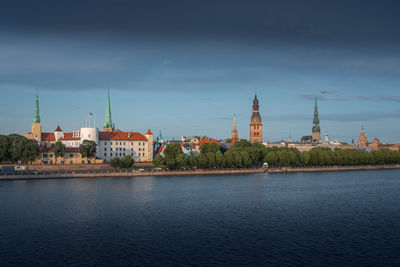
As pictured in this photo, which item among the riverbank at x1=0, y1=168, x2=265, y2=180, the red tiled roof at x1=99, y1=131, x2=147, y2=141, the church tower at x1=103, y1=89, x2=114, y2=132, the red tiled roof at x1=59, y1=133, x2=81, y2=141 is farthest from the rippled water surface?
the church tower at x1=103, y1=89, x2=114, y2=132

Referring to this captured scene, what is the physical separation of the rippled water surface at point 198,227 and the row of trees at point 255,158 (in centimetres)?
4566

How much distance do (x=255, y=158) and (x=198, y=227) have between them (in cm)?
9749

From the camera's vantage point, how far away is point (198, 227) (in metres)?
44.4

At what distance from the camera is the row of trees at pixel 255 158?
393 ft

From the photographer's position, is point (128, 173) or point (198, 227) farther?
point (128, 173)

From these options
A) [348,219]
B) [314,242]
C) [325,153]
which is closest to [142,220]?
[314,242]

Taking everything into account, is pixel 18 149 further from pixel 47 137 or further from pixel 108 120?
pixel 108 120

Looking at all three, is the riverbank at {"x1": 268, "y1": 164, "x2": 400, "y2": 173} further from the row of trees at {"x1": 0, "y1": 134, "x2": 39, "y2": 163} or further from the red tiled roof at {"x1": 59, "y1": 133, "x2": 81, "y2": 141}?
the row of trees at {"x1": 0, "y1": 134, "x2": 39, "y2": 163}

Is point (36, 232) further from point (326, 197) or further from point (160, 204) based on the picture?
point (326, 197)

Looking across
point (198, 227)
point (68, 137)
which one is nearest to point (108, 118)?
point (68, 137)

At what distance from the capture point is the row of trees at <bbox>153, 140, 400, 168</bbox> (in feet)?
393

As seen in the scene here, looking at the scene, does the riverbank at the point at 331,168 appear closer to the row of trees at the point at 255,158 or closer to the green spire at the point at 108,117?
the row of trees at the point at 255,158

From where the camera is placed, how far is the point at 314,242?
38.4 metres

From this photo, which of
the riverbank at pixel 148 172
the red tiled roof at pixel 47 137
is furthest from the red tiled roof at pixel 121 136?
the riverbank at pixel 148 172
